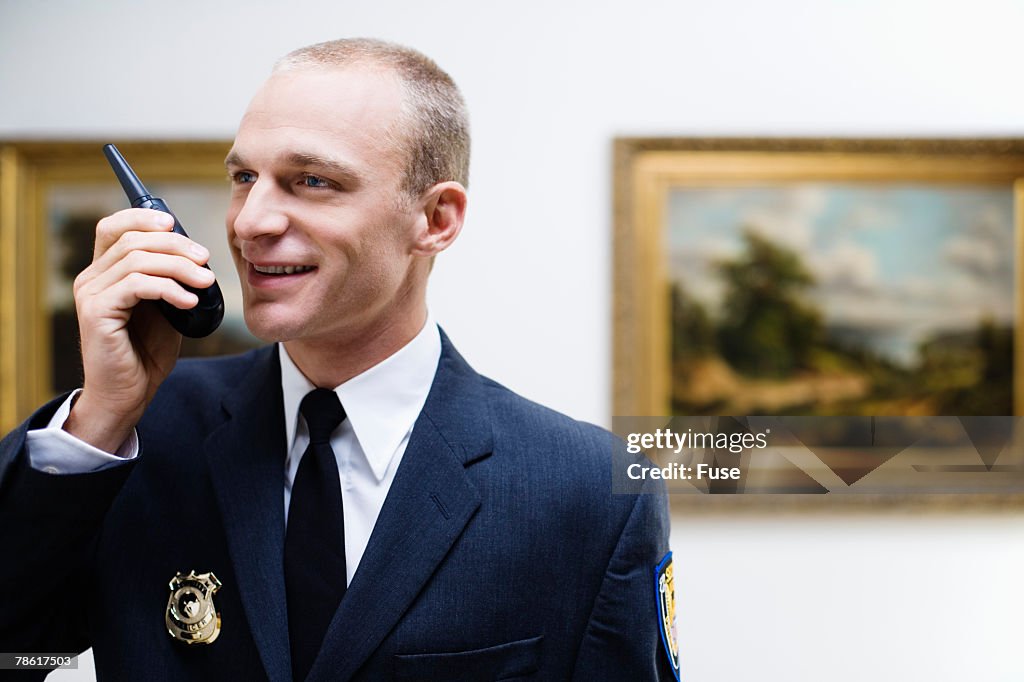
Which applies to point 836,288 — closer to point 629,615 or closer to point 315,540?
point 629,615

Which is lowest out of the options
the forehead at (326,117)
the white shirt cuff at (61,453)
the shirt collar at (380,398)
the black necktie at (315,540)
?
the black necktie at (315,540)

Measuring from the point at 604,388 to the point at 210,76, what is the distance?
137 cm

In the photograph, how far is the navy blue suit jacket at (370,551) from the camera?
0.92 m

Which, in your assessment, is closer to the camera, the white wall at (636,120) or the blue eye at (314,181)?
the blue eye at (314,181)

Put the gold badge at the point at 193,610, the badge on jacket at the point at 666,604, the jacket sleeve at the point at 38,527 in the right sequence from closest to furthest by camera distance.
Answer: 1. the jacket sleeve at the point at 38,527
2. the gold badge at the point at 193,610
3. the badge on jacket at the point at 666,604

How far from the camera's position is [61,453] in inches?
34.9

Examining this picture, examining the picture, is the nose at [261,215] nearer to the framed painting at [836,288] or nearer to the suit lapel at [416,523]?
the suit lapel at [416,523]

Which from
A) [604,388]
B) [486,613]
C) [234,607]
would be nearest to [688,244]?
[604,388]

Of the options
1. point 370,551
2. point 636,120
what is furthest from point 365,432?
point 636,120

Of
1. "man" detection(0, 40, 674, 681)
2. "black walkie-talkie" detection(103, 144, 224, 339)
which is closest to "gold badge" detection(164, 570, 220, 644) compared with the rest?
"man" detection(0, 40, 674, 681)

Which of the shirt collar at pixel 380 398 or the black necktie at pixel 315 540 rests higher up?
the shirt collar at pixel 380 398

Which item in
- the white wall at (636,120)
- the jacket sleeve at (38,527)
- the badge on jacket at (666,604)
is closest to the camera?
the jacket sleeve at (38,527)

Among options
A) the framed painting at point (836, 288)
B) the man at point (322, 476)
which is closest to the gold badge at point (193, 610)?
the man at point (322, 476)

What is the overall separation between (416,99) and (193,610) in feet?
2.26
